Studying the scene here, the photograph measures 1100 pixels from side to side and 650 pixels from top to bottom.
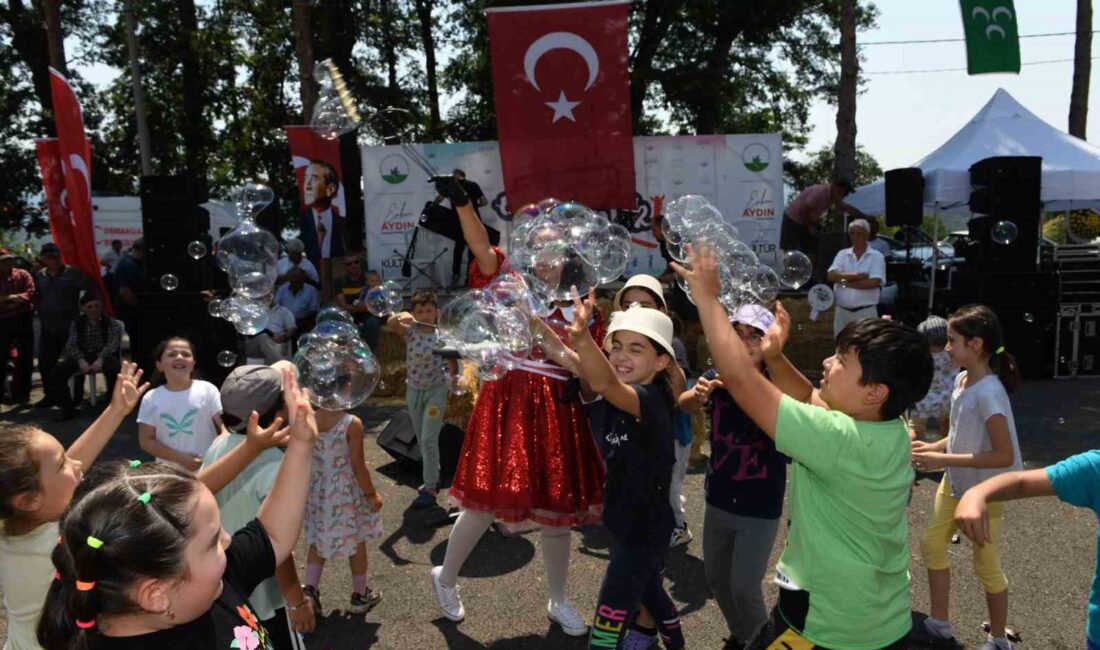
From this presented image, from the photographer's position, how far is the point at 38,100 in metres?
25.0

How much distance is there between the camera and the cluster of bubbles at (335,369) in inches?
131

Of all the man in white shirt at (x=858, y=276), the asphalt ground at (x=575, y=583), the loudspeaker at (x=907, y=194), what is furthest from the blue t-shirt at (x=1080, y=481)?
the loudspeaker at (x=907, y=194)

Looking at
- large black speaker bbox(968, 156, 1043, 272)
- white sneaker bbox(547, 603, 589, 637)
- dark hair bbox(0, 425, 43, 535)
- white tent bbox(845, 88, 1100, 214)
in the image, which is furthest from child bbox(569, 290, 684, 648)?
white tent bbox(845, 88, 1100, 214)

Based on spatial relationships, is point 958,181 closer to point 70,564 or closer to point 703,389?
point 703,389

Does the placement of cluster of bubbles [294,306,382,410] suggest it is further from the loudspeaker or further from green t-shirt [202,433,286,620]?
the loudspeaker

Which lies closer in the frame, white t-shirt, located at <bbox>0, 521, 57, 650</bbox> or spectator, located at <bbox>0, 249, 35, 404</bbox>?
white t-shirt, located at <bbox>0, 521, 57, 650</bbox>

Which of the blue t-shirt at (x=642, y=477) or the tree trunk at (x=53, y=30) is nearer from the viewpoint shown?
the blue t-shirt at (x=642, y=477)

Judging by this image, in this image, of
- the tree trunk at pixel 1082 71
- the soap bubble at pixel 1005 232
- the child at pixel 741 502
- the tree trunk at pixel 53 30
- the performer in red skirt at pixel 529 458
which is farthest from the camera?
the tree trunk at pixel 53 30

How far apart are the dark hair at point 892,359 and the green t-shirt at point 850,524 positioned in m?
0.10

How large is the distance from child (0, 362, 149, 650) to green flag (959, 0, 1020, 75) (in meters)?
12.8

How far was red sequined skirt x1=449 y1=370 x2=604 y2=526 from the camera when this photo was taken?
3.75 metres

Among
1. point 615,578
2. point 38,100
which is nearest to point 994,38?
point 615,578

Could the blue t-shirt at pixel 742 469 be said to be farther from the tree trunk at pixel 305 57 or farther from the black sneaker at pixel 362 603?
the tree trunk at pixel 305 57

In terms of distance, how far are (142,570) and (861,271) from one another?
813cm
